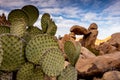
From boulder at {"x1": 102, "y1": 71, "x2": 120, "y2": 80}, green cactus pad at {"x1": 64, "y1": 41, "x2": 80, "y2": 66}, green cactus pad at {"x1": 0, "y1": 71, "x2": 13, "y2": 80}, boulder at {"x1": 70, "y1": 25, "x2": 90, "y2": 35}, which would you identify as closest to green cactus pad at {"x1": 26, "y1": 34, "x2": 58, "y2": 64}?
green cactus pad at {"x1": 0, "y1": 71, "x2": 13, "y2": 80}

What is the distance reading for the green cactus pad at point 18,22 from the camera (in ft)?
17.4

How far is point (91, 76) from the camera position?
1227 cm

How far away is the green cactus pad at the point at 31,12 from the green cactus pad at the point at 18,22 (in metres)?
0.52

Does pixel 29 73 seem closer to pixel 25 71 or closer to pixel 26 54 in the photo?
pixel 25 71

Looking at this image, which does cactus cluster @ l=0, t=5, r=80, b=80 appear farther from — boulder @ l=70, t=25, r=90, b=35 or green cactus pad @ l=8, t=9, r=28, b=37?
boulder @ l=70, t=25, r=90, b=35

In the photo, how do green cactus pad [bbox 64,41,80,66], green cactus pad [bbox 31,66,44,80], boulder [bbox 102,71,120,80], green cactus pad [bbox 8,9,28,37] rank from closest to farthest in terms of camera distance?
green cactus pad [bbox 31,66,44,80] → green cactus pad [bbox 8,9,28,37] → green cactus pad [bbox 64,41,80,66] → boulder [bbox 102,71,120,80]

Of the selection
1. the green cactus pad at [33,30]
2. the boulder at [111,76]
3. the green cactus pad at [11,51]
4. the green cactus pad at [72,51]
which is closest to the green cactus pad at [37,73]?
the green cactus pad at [11,51]

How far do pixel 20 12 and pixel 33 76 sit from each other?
3.82 ft

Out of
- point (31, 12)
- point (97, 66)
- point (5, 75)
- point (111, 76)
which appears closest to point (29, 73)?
point (5, 75)

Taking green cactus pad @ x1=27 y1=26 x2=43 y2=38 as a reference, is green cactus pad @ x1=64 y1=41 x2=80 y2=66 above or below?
below

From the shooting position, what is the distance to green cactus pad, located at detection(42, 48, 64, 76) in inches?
188

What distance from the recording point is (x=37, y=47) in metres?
4.77

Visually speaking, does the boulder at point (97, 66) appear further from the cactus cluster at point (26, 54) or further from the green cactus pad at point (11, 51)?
the green cactus pad at point (11, 51)

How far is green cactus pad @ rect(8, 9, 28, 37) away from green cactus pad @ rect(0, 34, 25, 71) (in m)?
0.66
